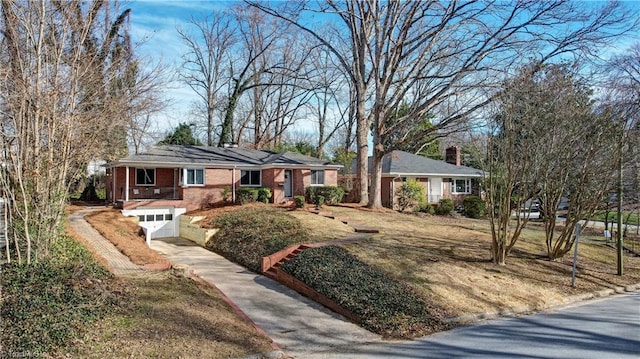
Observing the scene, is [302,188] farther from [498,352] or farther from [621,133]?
[498,352]

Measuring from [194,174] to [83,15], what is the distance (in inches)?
561

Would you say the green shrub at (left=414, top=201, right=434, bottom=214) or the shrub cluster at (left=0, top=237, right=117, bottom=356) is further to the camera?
the green shrub at (left=414, top=201, right=434, bottom=214)

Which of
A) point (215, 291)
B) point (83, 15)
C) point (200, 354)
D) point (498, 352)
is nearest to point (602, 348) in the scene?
point (498, 352)

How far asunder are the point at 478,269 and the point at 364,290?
4031 millimetres

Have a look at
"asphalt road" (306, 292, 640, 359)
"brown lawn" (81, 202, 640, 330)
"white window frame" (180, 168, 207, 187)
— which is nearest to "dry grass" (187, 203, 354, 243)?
"brown lawn" (81, 202, 640, 330)

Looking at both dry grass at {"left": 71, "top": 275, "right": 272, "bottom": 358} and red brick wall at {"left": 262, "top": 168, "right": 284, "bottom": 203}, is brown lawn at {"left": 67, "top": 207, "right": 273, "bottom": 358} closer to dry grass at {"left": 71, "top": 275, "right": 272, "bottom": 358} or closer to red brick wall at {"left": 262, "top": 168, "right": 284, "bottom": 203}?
dry grass at {"left": 71, "top": 275, "right": 272, "bottom": 358}

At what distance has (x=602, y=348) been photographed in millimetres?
6605

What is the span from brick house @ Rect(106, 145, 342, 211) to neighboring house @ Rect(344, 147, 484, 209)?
13.9ft

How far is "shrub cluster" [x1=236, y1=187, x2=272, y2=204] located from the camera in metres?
22.8

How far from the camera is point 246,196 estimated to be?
2281 centimetres

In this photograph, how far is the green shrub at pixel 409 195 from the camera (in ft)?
86.1

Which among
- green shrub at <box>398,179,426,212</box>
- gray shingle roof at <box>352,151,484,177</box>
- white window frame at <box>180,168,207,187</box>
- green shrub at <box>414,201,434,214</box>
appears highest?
gray shingle roof at <box>352,151,484,177</box>

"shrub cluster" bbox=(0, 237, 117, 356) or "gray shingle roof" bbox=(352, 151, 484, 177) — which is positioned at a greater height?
"gray shingle roof" bbox=(352, 151, 484, 177)

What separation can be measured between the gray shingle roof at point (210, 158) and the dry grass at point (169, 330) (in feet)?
50.4
